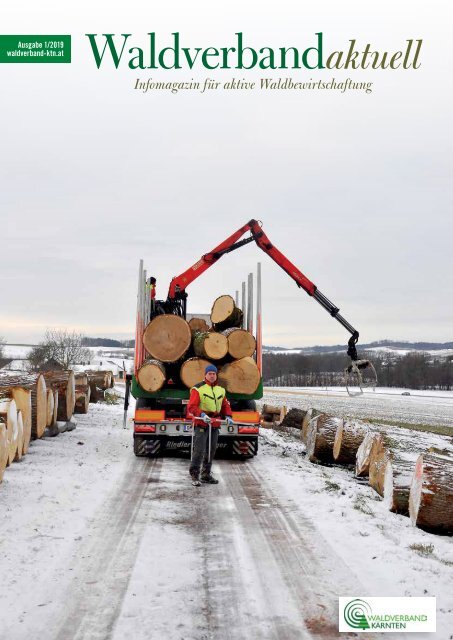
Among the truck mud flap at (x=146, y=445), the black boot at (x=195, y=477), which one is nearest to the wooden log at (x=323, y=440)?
the truck mud flap at (x=146, y=445)

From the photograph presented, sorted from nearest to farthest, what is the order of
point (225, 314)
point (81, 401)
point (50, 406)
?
point (225, 314), point (50, 406), point (81, 401)

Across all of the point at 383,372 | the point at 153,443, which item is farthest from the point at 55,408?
the point at 383,372

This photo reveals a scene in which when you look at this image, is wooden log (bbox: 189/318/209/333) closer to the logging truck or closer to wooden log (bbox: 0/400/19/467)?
the logging truck

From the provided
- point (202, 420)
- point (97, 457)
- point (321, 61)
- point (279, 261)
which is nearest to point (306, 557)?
point (202, 420)

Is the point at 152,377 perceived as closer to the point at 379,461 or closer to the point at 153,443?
the point at 153,443

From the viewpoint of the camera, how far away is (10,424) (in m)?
9.07

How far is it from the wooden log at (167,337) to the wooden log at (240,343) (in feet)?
2.53

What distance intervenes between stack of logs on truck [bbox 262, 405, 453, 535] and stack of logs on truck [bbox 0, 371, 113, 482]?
214 inches

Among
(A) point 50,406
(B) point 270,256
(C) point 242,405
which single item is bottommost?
(A) point 50,406

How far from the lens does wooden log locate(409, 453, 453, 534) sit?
6.86 meters

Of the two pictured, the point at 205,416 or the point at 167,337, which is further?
the point at 167,337

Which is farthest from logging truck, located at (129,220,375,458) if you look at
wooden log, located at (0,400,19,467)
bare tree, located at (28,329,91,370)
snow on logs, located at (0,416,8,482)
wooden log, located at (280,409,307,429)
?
bare tree, located at (28,329,91,370)

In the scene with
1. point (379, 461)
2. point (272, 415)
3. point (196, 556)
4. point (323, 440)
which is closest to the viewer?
point (196, 556)

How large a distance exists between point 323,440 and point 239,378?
84.4 inches
